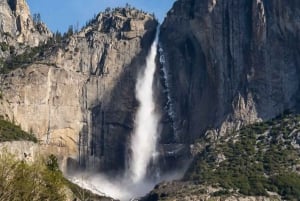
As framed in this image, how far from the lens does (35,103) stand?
189 meters

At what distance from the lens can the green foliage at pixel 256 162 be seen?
484ft

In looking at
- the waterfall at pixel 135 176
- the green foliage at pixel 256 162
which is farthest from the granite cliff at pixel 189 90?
the waterfall at pixel 135 176

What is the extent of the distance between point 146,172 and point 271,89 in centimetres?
3527

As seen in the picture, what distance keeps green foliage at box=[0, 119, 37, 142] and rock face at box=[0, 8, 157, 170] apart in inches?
670

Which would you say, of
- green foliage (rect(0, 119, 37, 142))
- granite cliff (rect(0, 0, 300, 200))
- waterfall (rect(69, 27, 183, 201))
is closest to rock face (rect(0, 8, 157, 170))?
granite cliff (rect(0, 0, 300, 200))

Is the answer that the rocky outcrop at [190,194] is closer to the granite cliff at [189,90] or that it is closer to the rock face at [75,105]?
the granite cliff at [189,90]

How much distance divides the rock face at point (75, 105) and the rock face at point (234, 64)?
1288 cm

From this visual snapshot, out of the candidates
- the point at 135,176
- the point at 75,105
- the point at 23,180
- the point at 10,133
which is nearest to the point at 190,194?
the point at 10,133

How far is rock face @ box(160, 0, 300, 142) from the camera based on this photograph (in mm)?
174875

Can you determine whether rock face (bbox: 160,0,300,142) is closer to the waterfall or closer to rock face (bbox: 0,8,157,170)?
the waterfall

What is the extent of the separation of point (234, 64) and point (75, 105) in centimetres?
3503

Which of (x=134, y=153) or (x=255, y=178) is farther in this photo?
(x=134, y=153)

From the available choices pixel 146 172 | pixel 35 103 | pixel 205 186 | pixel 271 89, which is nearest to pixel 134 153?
pixel 146 172

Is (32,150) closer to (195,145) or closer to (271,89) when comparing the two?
(195,145)
